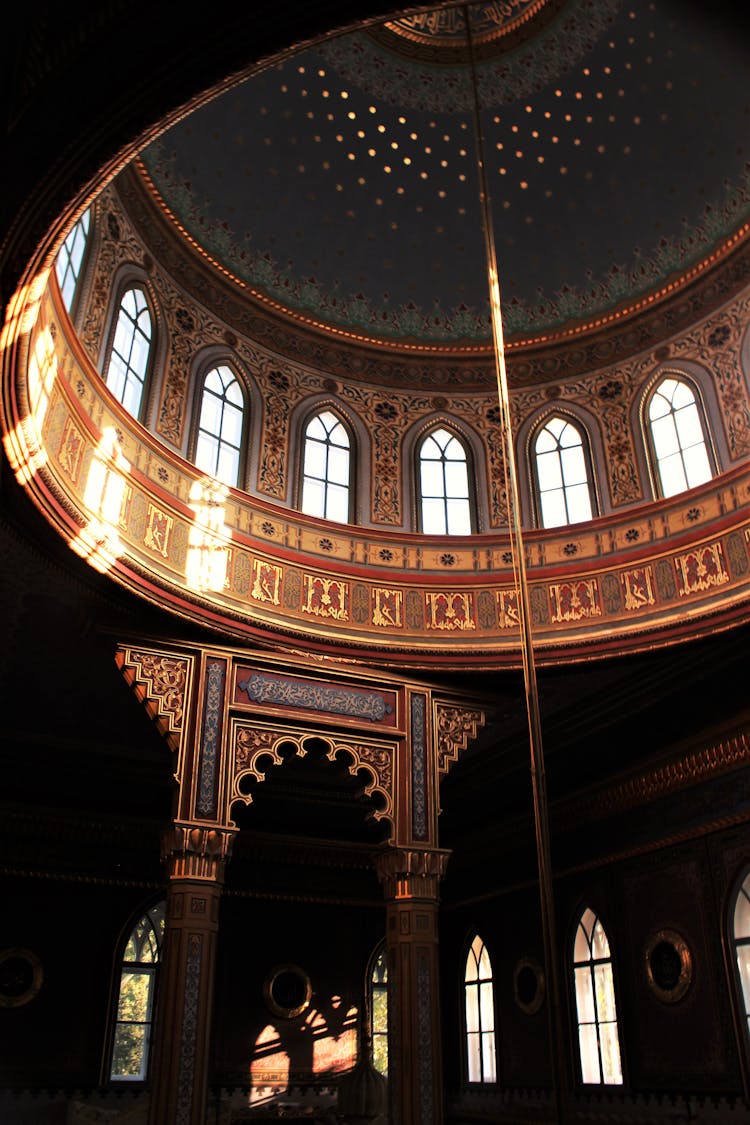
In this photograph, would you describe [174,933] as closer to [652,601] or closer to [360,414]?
[652,601]

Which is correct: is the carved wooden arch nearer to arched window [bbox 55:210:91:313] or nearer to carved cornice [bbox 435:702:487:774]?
carved cornice [bbox 435:702:487:774]

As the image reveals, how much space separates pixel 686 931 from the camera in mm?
12242

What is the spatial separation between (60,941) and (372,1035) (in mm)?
5197

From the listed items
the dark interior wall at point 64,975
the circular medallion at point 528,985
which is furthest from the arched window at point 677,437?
the dark interior wall at point 64,975

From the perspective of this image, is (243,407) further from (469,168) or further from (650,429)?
(650,429)

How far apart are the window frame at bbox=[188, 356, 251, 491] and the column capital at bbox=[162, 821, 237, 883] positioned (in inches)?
176

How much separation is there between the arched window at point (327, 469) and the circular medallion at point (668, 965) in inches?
275

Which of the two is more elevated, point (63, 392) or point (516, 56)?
point (516, 56)

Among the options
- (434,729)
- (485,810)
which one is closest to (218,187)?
(434,729)

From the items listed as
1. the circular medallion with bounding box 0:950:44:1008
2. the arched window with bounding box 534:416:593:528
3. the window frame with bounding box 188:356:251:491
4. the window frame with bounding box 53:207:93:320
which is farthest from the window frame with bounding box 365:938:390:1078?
the window frame with bounding box 53:207:93:320

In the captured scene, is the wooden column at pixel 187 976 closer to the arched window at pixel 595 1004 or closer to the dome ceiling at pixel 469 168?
the arched window at pixel 595 1004

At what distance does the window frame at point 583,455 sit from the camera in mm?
13375

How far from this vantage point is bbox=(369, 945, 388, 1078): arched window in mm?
15586

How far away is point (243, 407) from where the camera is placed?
1345 cm
